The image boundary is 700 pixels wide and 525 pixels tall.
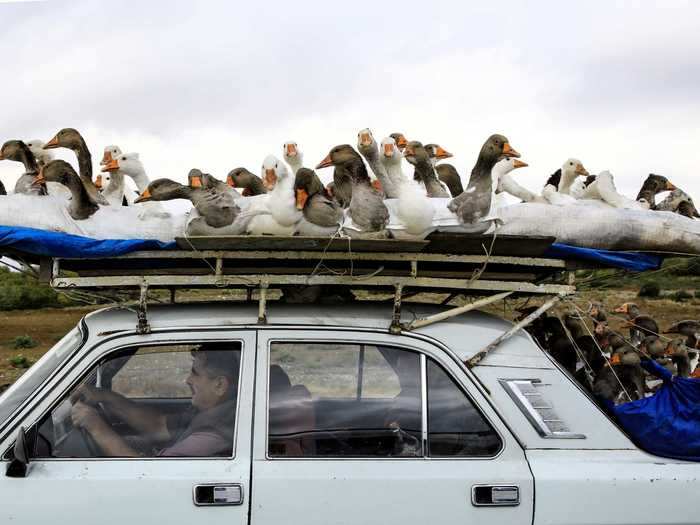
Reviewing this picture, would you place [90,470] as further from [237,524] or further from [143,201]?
[143,201]

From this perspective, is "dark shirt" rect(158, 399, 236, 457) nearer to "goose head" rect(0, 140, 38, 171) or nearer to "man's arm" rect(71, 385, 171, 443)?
"man's arm" rect(71, 385, 171, 443)

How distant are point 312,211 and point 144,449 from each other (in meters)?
1.33

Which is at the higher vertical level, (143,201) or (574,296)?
(143,201)

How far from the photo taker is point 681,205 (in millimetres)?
4965

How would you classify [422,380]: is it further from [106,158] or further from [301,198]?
[106,158]

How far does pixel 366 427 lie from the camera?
357 cm

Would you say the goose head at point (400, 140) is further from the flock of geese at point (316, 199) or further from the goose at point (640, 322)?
the goose at point (640, 322)

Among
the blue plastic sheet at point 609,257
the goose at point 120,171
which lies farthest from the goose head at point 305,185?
the goose at point 120,171

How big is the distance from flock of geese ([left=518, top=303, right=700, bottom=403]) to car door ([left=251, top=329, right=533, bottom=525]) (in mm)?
917

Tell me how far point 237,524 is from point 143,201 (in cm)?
169

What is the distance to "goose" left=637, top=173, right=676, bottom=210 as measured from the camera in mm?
5285

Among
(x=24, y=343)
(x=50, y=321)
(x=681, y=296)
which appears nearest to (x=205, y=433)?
(x=24, y=343)

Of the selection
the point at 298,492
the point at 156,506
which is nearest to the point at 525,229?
the point at 298,492

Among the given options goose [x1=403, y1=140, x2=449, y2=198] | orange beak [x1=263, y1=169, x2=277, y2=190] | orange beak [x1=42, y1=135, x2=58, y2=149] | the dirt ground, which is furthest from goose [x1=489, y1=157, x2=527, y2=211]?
the dirt ground
